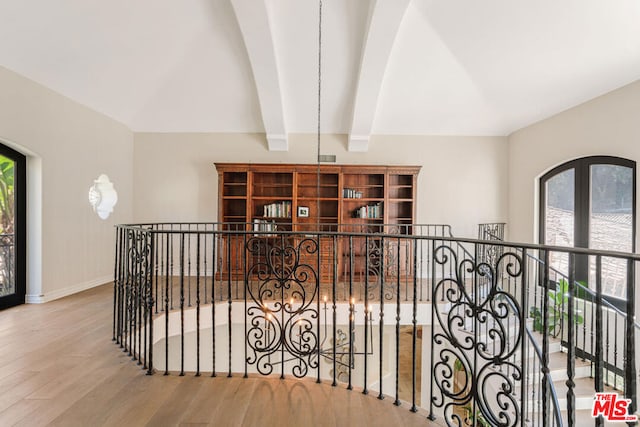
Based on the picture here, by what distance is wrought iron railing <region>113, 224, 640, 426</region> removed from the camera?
243 centimetres

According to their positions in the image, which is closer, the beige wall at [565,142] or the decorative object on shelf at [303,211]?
the beige wall at [565,142]

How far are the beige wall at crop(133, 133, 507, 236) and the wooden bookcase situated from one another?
0.39 meters

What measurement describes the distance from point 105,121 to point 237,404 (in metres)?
5.72

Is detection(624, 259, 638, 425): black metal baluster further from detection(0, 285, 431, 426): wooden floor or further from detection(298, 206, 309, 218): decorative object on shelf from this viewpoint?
detection(298, 206, 309, 218): decorative object on shelf

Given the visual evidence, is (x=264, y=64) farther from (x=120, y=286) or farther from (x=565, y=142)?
(x=565, y=142)

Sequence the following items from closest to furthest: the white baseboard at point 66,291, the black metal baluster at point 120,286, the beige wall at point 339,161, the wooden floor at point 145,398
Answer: the wooden floor at point 145,398, the black metal baluster at point 120,286, the white baseboard at point 66,291, the beige wall at point 339,161

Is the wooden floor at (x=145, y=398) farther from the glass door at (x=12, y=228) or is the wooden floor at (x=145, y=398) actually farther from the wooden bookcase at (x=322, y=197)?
the wooden bookcase at (x=322, y=197)

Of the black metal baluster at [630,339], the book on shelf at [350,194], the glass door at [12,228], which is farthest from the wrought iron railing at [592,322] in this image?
the glass door at [12,228]

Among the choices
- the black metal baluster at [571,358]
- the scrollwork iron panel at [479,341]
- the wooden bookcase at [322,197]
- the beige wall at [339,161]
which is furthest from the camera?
the beige wall at [339,161]

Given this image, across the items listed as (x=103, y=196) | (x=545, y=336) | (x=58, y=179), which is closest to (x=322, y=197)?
(x=103, y=196)

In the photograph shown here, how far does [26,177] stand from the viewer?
4.45 metres

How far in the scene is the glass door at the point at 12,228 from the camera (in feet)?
13.9

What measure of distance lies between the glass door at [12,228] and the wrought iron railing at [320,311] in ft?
5.08

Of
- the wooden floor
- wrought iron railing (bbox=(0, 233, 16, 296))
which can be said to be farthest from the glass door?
the wooden floor
